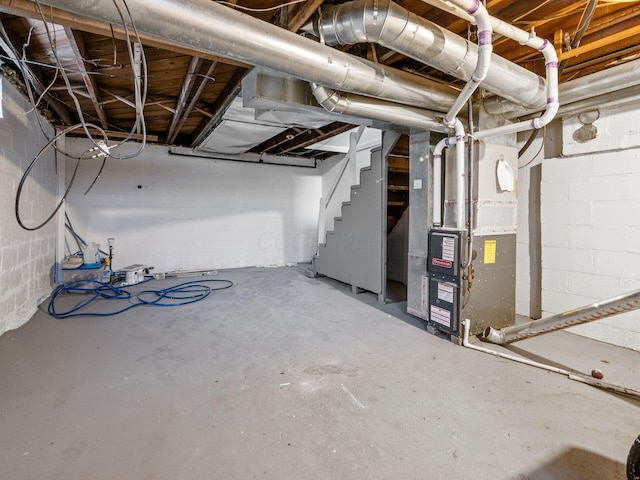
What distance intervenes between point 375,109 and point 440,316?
5.94 ft

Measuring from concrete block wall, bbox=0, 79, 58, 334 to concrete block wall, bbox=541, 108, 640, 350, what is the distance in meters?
4.92

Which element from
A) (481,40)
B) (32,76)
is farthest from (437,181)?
(32,76)

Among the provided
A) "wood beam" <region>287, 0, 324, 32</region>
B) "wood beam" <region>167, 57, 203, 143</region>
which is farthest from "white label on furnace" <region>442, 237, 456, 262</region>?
"wood beam" <region>167, 57, 203, 143</region>

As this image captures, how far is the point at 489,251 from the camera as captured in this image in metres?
2.59

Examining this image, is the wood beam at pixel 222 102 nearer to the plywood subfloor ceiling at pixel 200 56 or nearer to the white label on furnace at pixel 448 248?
the plywood subfloor ceiling at pixel 200 56

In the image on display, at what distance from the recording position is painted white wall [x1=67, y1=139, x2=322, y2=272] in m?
4.89

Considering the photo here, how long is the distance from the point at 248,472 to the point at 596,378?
7.18 ft

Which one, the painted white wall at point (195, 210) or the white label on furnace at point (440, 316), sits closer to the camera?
the white label on furnace at point (440, 316)

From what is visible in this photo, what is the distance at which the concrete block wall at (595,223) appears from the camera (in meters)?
2.40

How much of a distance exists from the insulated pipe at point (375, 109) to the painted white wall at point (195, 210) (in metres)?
3.95

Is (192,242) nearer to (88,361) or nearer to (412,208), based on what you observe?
(88,361)

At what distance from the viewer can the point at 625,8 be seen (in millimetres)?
1901

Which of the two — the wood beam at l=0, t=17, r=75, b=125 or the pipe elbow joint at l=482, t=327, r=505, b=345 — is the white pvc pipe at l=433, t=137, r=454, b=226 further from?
the wood beam at l=0, t=17, r=75, b=125

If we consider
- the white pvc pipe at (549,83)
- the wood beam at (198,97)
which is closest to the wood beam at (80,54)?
the wood beam at (198,97)
